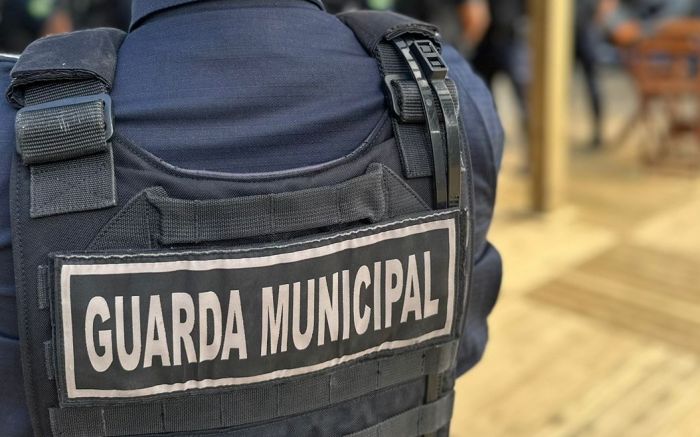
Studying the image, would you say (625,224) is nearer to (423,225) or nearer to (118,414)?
(423,225)

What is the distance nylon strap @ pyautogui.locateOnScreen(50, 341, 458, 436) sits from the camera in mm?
631

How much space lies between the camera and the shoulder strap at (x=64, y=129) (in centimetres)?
57

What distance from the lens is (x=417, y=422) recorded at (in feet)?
2.48

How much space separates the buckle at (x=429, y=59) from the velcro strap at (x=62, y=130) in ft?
0.94

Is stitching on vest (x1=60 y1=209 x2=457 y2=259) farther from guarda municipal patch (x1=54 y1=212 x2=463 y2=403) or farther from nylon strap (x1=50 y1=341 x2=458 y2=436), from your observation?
nylon strap (x1=50 y1=341 x2=458 y2=436)

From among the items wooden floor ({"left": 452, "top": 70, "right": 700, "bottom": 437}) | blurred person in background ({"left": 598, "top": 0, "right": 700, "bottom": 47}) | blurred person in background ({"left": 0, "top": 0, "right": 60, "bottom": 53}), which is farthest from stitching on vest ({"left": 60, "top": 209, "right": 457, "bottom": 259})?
blurred person in background ({"left": 598, "top": 0, "right": 700, "bottom": 47})

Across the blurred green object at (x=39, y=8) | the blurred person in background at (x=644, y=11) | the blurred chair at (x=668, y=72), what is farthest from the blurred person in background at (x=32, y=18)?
the blurred person in background at (x=644, y=11)

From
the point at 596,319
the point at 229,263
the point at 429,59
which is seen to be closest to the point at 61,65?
the point at 229,263

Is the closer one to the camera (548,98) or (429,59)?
(429,59)

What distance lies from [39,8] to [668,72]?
3.25m

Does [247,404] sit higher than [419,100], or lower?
lower

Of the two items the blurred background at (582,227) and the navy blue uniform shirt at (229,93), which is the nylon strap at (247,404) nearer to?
the navy blue uniform shirt at (229,93)

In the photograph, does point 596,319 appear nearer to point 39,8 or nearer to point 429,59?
point 429,59

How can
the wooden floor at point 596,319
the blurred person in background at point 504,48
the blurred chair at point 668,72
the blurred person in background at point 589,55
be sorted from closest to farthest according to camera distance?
the wooden floor at point 596,319
the blurred chair at point 668,72
the blurred person in background at point 504,48
the blurred person in background at point 589,55
